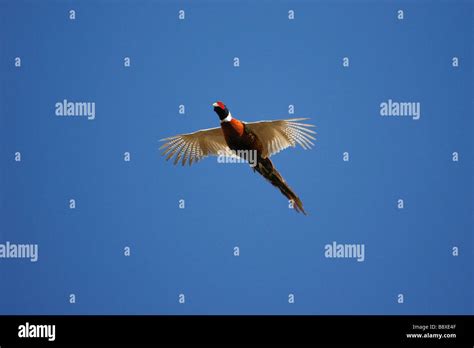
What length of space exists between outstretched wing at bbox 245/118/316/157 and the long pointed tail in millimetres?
222

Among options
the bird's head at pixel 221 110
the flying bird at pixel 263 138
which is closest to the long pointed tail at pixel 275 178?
the flying bird at pixel 263 138

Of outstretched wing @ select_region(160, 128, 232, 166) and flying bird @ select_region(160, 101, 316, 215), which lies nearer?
flying bird @ select_region(160, 101, 316, 215)

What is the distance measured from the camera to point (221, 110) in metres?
14.2

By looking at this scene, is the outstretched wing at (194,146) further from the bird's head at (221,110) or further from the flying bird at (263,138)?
the bird's head at (221,110)

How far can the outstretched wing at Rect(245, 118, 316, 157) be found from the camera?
1457 centimetres

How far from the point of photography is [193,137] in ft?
51.3

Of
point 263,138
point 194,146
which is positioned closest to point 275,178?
A: point 263,138

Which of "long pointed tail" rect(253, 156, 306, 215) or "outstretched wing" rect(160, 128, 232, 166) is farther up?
"outstretched wing" rect(160, 128, 232, 166)

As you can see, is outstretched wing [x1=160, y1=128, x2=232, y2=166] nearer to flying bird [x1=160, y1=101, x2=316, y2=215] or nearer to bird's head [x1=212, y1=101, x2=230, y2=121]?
flying bird [x1=160, y1=101, x2=316, y2=215]

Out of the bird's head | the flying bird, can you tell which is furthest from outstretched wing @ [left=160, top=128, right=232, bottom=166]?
the bird's head

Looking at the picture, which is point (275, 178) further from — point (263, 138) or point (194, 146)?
point (194, 146)
